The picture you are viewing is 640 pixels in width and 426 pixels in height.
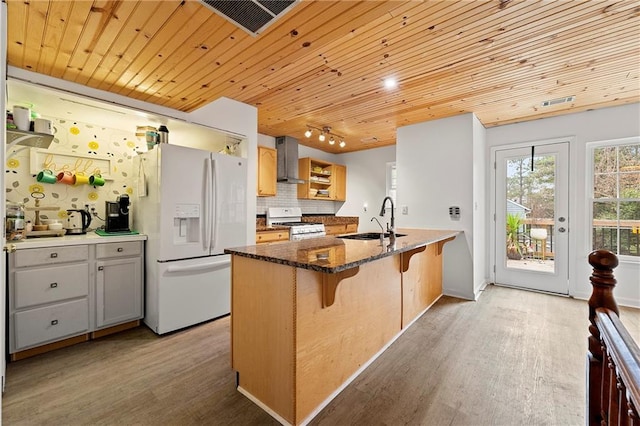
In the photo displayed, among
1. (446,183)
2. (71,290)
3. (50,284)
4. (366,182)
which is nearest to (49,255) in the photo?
(50,284)

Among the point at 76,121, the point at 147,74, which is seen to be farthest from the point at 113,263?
the point at 147,74

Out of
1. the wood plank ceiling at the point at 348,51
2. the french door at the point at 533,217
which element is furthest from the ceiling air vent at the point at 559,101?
the french door at the point at 533,217

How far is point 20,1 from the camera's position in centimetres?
158

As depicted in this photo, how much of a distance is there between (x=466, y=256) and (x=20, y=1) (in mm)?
4569

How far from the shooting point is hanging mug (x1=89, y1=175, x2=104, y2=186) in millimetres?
2910

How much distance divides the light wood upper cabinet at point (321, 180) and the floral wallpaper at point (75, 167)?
276cm

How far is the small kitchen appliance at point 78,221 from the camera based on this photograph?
9.15 ft

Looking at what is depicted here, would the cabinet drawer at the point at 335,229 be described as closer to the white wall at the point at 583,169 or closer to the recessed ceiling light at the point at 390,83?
the recessed ceiling light at the point at 390,83

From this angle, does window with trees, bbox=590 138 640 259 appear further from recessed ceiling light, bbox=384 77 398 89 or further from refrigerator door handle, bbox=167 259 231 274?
refrigerator door handle, bbox=167 259 231 274

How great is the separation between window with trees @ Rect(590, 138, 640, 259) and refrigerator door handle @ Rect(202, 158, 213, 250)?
4767 mm

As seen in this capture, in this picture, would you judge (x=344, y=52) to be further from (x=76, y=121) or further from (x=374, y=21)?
(x=76, y=121)

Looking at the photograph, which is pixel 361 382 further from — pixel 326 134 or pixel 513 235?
pixel 326 134

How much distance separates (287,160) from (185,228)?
252cm

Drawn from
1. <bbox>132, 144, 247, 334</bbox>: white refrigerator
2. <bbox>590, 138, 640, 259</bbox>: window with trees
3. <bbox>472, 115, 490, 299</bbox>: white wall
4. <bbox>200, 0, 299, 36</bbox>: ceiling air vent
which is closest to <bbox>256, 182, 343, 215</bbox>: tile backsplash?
<bbox>132, 144, 247, 334</bbox>: white refrigerator
